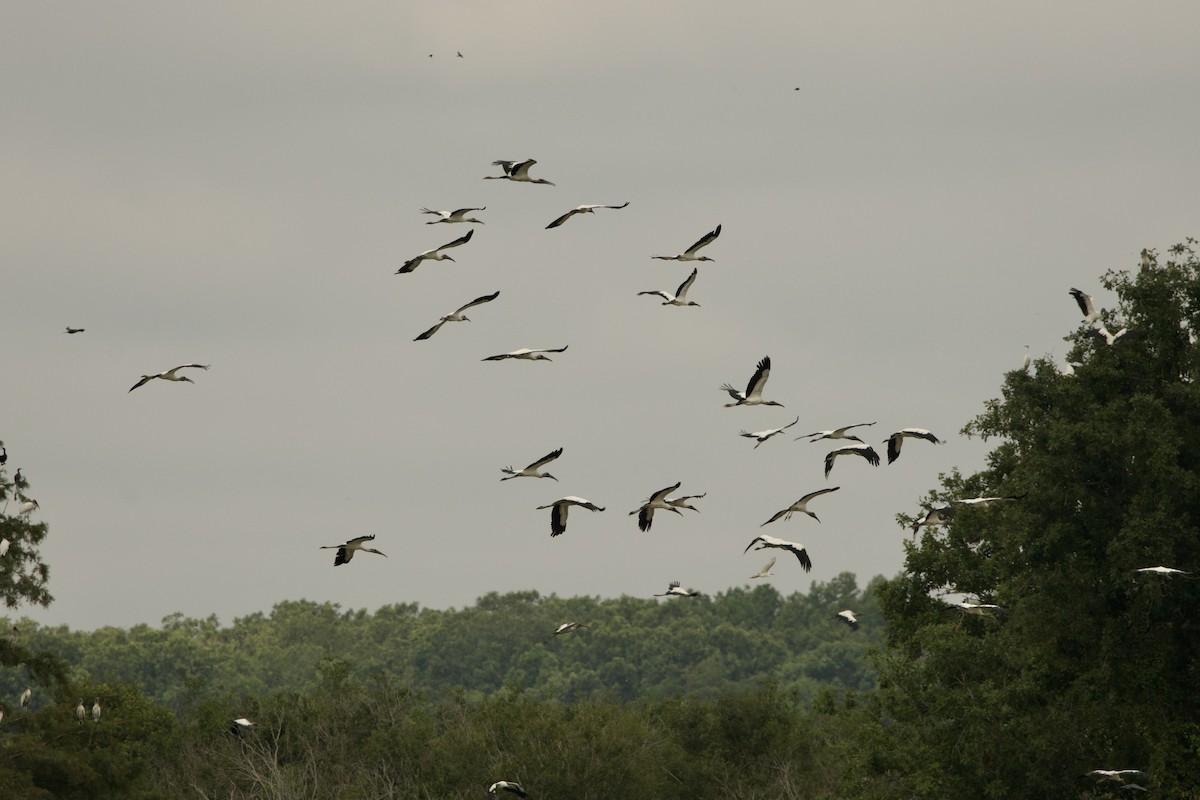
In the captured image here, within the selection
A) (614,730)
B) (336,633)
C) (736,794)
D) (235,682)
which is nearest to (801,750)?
(736,794)

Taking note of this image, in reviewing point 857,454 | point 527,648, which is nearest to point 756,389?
point 857,454

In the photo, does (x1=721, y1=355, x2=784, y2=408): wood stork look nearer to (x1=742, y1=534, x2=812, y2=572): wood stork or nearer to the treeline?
(x1=742, y1=534, x2=812, y2=572): wood stork

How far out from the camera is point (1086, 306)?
4097cm

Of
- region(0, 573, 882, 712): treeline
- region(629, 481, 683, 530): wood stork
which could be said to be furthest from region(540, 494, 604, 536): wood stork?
region(0, 573, 882, 712): treeline

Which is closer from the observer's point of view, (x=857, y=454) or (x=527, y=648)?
(x=857, y=454)

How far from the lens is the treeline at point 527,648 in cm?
14788

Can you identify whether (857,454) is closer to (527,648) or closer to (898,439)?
(898,439)

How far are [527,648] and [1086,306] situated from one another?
433 feet

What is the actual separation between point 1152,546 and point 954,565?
37.6ft

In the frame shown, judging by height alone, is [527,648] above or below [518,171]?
below

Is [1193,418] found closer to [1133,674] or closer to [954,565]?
[1133,674]

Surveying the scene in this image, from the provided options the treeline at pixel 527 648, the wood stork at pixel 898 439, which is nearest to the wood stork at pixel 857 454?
the wood stork at pixel 898 439

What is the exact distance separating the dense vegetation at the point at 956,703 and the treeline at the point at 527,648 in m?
68.1

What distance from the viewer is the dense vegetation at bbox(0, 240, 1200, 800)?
38.8m
